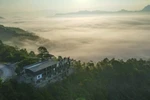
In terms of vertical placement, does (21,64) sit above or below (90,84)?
above

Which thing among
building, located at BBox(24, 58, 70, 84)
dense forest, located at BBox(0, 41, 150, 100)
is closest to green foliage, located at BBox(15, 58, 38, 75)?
dense forest, located at BBox(0, 41, 150, 100)

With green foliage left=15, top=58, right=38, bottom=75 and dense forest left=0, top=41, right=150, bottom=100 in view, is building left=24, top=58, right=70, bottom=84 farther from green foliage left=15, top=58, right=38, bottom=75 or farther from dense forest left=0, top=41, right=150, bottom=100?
green foliage left=15, top=58, right=38, bottom=75

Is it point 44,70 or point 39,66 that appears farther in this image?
point 39,66

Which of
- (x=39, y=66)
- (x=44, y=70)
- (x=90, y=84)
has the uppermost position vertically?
(x=39, y=66)

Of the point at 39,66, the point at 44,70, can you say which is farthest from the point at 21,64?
the point at 44,70

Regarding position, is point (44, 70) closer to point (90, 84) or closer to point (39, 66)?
point (39, 66)

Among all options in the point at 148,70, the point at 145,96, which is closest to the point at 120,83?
the point at 145,96

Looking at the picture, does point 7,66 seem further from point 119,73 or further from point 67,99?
point 119,73
